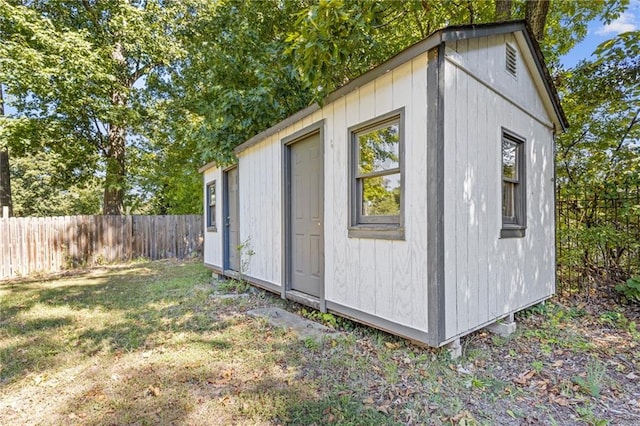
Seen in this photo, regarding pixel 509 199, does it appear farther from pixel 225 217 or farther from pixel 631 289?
pixel 225 217

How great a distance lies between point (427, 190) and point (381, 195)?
0.70 metres

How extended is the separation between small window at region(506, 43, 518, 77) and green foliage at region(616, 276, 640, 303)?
3.30m

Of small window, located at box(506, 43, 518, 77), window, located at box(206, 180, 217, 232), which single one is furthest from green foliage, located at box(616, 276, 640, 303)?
window, located at box(206, 180, 217, 232)

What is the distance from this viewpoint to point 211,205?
8.09 meters

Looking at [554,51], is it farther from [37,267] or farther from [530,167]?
[37,267]

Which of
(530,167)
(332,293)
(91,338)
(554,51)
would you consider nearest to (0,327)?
(91,338)

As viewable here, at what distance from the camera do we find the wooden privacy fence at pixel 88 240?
8.68 metres

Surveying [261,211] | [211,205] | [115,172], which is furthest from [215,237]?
[115,172]

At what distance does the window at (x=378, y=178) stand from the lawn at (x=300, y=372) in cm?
117

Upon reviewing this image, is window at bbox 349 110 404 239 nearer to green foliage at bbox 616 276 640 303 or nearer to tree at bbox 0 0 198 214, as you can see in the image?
green foliage at bbox 616 276 640 303

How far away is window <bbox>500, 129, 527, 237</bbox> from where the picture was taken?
13.3 feet

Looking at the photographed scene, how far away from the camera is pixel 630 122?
575cm

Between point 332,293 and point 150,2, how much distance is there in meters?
12.3

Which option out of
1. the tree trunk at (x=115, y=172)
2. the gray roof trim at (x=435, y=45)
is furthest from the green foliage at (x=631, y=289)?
the tree trunk at (x=115, y=172)
